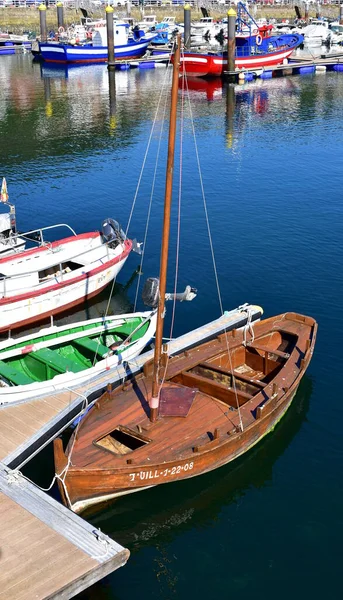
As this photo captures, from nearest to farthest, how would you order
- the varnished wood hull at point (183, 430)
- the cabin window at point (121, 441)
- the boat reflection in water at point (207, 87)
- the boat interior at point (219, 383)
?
the varnished wood hull at point (183, 430) < the cabin window at point (121, 441) < the boat interior at point (219, 383) < the boat reflection in water at point (207, 87)

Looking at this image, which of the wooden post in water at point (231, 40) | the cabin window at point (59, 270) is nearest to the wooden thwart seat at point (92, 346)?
the cabin window at point (59, 270)

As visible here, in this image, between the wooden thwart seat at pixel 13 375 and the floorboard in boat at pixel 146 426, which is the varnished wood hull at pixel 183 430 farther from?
the wooden thwart seat at pixel 13 375

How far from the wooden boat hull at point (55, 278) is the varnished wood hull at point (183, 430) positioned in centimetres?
854

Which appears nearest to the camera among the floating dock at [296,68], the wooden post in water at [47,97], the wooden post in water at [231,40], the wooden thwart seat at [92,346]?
the wooden thwart seat at [92,346]

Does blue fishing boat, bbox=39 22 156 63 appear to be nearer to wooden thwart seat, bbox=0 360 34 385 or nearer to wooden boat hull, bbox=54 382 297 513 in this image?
wooden thwart seat, bbox=0 360 34 385

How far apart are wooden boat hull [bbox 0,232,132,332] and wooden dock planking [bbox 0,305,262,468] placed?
6661 mm

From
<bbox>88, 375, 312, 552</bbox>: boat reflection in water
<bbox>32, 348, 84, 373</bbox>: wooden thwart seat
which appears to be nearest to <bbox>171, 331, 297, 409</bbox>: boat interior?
<bbox>88, 375, 312, 552</bbox>: boat reflection in water

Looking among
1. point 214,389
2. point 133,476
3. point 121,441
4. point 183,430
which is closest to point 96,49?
point 214,389

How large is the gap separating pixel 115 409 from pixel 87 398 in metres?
2.03

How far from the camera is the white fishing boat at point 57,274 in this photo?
27.2m

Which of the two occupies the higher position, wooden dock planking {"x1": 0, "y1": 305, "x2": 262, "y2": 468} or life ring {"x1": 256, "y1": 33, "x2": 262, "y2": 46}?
life ring {"x1": 256, "y1": 33, "x2": 262, "y2": 46}

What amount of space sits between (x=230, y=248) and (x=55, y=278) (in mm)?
11011

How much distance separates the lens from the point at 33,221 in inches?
1555

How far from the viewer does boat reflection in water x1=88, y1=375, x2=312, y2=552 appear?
1753 centimetres
